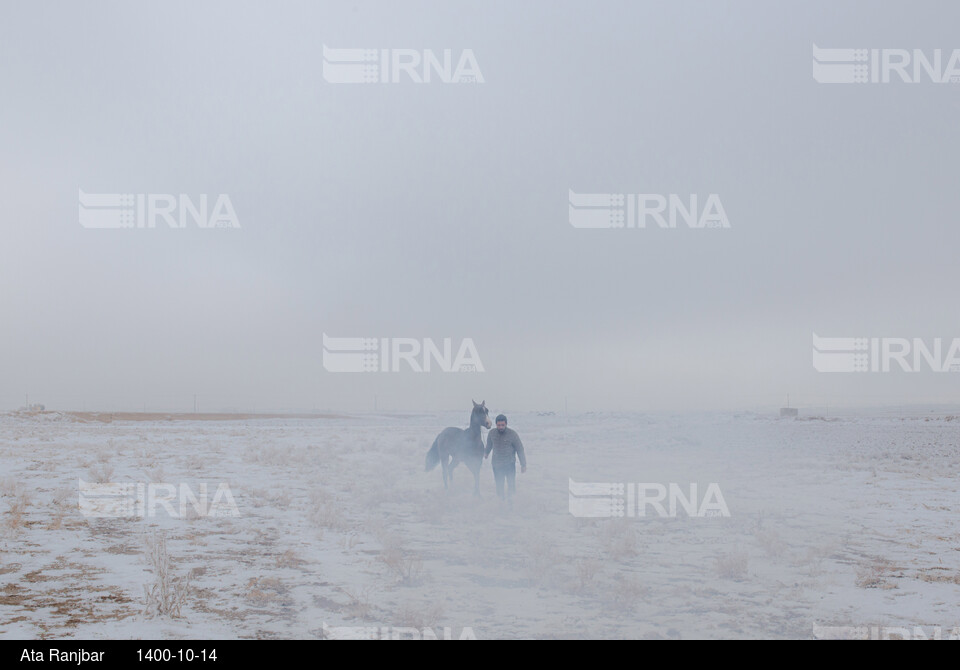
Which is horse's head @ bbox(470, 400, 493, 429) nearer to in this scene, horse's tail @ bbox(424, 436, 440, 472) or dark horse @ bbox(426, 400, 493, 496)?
dark horse @ bbox(426, 400, 493, 496)

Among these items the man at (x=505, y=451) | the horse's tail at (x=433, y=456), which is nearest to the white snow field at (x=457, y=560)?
the horse's tail at (x=433, y=456)

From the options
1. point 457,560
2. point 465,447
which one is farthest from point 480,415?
point 457,560

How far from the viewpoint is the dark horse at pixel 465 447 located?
43.5 ft

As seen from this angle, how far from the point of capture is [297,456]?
19.9 metres

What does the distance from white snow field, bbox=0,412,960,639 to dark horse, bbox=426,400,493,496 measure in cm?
59

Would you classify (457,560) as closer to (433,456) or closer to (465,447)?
(465,447)

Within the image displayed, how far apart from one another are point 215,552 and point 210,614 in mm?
2676

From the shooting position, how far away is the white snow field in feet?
19.3

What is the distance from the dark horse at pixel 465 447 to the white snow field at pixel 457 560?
587 mm
